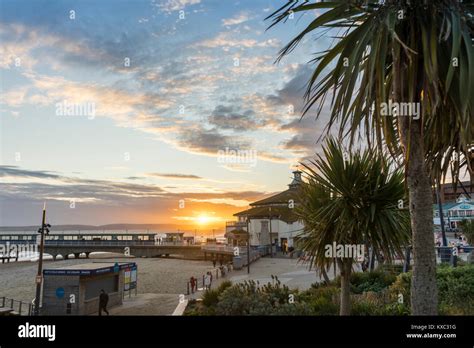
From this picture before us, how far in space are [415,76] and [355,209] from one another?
130 inches

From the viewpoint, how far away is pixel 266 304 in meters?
6.94

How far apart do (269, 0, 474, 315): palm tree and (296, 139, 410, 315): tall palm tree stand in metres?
2.07

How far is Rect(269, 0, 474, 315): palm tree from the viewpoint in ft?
12.2

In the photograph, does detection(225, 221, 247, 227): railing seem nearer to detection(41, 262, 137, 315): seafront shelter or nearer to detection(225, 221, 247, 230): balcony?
detection(225, 221, 247, 230): balcony

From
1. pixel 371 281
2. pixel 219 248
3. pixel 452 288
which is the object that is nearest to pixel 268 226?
pixel 219 248

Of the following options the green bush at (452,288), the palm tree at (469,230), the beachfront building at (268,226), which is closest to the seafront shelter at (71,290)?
the green bush at (452,288)

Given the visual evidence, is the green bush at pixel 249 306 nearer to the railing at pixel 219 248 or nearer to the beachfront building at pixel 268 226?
the railing at pixel 219 248

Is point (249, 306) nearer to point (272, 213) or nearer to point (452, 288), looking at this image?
point (452, 288)

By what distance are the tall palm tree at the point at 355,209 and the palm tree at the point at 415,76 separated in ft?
6.79

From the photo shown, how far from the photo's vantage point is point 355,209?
6.77 m

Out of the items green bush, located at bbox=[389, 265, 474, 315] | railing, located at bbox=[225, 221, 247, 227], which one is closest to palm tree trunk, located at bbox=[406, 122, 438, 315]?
green bush, located at bbox=[389, 265, 474, 315]
